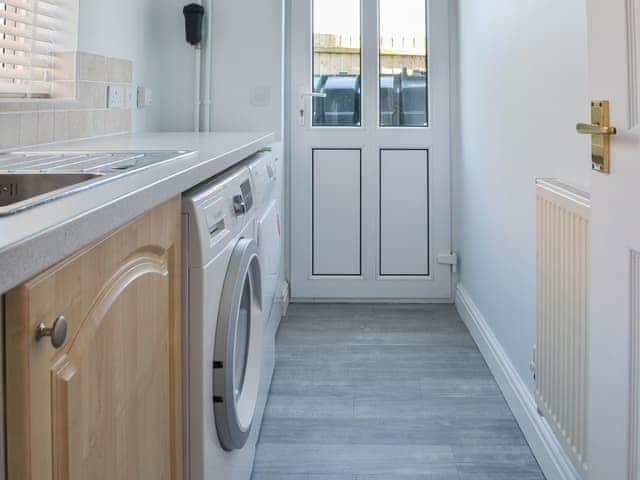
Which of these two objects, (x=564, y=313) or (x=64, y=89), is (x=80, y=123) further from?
(x=564, y=313)

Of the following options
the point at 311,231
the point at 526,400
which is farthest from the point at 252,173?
the point at 311,231

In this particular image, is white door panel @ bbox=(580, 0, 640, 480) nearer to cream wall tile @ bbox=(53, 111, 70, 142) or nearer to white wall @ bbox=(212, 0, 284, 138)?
cream wall tile @ bbox=(53, 111, 70, 142)

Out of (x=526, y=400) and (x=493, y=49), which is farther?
(x=493, y=49)

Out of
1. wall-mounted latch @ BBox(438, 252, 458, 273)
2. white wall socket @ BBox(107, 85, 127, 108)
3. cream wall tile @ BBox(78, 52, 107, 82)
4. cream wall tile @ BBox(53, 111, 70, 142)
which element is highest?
cream wall tile @ BBox(78, 52, 107, 82)

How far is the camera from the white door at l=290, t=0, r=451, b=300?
12.1 feet

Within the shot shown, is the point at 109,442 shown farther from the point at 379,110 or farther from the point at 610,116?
the point at 379,110

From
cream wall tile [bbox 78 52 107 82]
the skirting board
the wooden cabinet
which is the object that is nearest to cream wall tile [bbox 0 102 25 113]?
cream wall tile [bbox 78 52 107 82]

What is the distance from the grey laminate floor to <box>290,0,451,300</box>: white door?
414mm

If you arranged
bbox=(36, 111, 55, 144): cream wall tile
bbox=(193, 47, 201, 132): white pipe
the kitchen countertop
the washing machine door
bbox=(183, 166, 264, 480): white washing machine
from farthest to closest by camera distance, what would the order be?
bbox=(193, 47, 201, 132): white pipe, bbox=(36, 111, 55, 144): cream wall tile, the washing machine door, bbox=(183, 166, 264, 480): white washing machine, the kitchen countertop

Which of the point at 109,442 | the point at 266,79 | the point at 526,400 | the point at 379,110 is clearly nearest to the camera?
the point at 109,442

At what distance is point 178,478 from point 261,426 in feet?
3.47

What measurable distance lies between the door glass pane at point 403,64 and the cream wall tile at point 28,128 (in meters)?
2.11

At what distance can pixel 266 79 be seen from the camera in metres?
3.33

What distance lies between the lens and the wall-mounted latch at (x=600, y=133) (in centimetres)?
119
